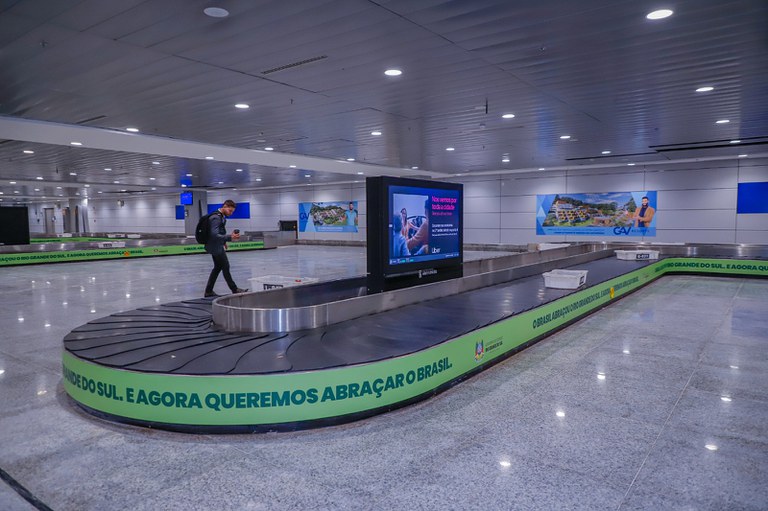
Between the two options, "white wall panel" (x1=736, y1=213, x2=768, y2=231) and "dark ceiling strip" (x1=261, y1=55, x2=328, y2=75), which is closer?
"dark ceiling strip" (x1=261, y1=55, x2=328, y2=75)

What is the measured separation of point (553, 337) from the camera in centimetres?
707

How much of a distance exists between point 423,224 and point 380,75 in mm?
2563

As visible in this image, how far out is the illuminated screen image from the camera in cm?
619

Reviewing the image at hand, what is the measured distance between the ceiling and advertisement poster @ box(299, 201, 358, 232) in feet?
48.2

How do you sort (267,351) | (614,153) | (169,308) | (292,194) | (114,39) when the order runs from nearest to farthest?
(267,351) → (114,39) → (169,308) → (614,153) → (292,194)

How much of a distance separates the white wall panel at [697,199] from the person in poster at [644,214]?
0.36m

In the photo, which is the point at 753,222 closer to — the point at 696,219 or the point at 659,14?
the point at 696,219

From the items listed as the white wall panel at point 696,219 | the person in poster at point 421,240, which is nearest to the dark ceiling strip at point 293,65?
the person in poster at point 421,240

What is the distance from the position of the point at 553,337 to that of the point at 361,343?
3.71 m

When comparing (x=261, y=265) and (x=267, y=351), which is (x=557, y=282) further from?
(x=261, y=265)

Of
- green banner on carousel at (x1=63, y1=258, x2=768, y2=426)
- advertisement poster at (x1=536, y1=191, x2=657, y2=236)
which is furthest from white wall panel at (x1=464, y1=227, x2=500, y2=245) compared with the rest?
green banner on carousel at (x1=63, y1=258, x2=768, y2=426)

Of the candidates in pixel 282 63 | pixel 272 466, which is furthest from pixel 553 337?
pixel 282 63

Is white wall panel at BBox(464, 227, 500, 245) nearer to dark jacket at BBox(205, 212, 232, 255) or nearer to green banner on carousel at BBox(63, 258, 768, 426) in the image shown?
dark jacket at BBox(205, 212, 232, 255)

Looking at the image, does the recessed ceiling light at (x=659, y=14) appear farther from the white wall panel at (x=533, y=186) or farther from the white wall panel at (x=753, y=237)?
the white wall panel at (x=533, y=186)
